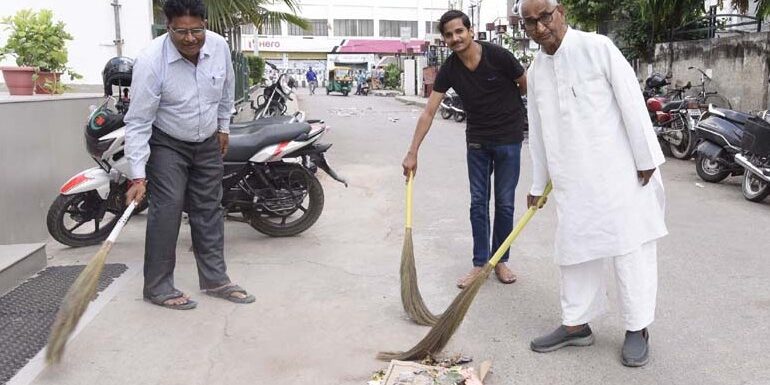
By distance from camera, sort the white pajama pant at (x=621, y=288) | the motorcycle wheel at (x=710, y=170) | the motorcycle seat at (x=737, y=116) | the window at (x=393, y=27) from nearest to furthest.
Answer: the white pajama pant at (x=621, y=288)
the motorcycle seat at (x=737, y=116)
the motorcycle wheel at (x=710, y=170)
the window at (x=393, y=27)

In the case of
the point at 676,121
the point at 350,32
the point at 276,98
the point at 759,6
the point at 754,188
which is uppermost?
the point at 350,32

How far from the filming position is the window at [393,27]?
63.4 meters

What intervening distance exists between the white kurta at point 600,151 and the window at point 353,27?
61.3 meters

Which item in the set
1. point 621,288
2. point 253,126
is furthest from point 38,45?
point 621,288

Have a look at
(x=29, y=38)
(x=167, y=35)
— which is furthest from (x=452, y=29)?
(x=29, y=38)

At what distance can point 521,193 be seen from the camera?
7520 millimetres

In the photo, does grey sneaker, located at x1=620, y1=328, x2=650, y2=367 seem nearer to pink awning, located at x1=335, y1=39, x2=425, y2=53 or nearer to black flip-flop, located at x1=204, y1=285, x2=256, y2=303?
black flip-flop, located at x1=204, y1=285, x2=256, y2=303

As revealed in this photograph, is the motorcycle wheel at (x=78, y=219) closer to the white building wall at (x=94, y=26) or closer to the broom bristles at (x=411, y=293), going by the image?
the broom bristles at (x=411, y=293)

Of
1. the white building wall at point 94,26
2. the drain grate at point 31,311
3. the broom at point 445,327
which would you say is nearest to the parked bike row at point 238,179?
the drain grate at point 31,311

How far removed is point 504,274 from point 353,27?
60591mm

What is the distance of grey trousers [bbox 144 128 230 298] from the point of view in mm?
3861

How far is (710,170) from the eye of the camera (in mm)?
8125

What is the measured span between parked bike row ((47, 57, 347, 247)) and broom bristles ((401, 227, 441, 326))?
189 cm

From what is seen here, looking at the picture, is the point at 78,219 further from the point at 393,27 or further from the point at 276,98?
the point at 393,27
